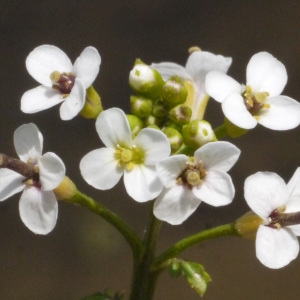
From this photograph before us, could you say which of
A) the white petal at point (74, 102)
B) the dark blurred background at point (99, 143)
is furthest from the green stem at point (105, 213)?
the dark blurred background at point (99, 143)

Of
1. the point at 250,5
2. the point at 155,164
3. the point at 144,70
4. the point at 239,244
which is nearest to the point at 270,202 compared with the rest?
the point at 155,164

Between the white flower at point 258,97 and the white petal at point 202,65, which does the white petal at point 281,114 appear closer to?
the white flower at point 258,97

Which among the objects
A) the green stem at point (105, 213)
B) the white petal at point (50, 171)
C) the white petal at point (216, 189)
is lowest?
the green stem at point (105, 213)

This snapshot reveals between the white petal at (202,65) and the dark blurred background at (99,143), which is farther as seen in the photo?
the dark blurred background at (99,143)

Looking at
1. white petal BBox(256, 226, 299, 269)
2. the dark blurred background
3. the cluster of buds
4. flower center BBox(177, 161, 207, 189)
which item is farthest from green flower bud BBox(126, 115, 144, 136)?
the dark blurred background

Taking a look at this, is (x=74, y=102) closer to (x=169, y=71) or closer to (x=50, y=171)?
(x=50, y=171)

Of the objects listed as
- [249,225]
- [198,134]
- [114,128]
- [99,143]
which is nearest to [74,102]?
[114,128]

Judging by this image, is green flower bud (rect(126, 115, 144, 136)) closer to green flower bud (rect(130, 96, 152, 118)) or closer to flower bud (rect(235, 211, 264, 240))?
green flower bud (rect(130, 96, 152, 118))
